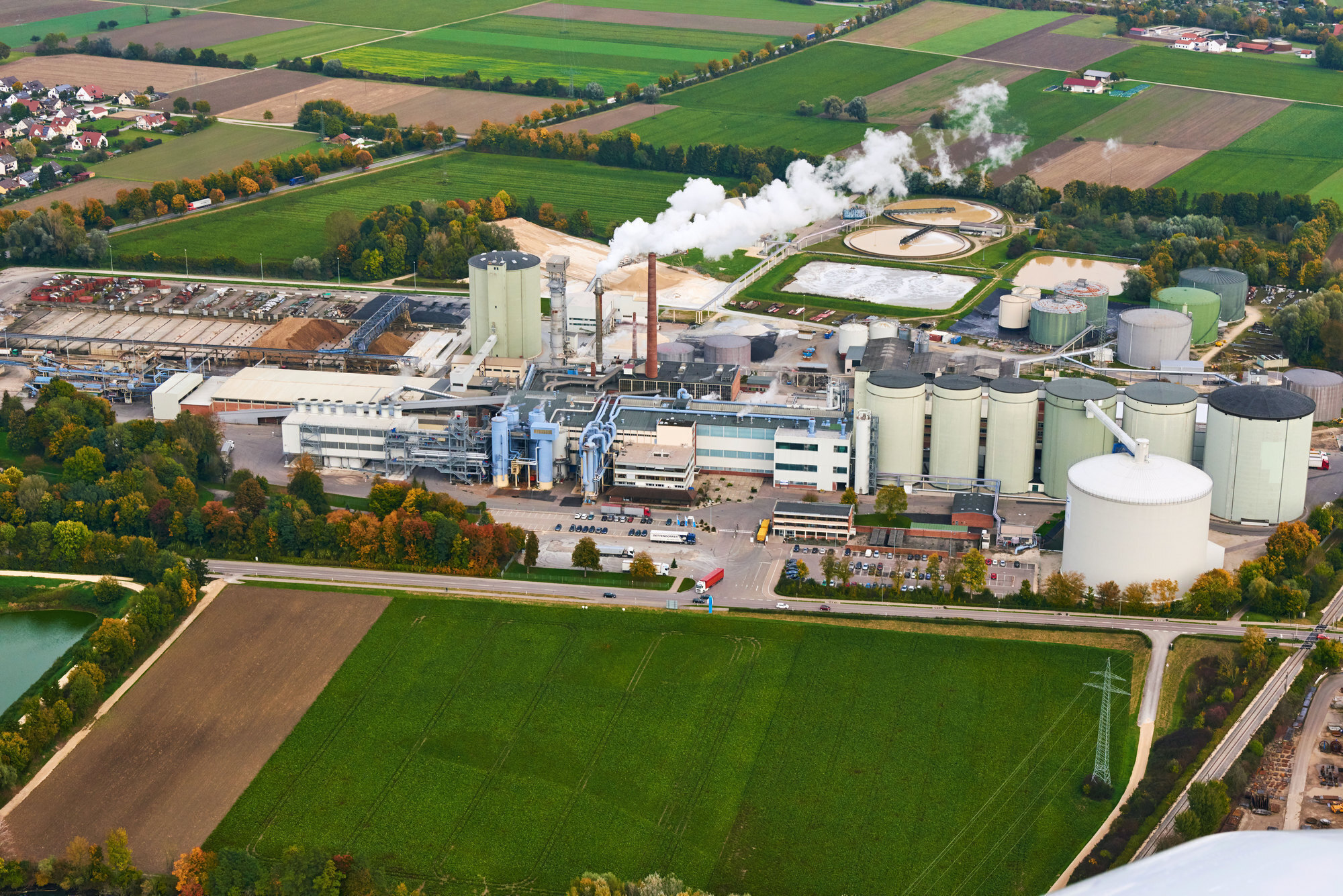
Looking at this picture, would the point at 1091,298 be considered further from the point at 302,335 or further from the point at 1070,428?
the point at 302,335

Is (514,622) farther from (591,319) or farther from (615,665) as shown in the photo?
(591,319)

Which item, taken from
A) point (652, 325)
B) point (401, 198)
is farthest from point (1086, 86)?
point (652, 325)

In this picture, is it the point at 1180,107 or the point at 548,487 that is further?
the point at 1180,107

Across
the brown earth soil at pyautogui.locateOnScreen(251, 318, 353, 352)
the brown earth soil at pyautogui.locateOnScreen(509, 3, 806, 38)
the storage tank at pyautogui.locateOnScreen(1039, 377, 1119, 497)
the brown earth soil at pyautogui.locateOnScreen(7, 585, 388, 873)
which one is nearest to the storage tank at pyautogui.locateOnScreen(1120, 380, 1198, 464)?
the storage tank at pyautogui.locateOnScreen(1039, 377, 1119, 497)

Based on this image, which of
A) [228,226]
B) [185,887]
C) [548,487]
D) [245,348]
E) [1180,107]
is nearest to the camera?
[185,887]

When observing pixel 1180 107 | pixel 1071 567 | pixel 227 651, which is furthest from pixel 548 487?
pixel 1180 107

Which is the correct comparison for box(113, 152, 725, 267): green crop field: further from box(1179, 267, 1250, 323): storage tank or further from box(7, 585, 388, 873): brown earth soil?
box(7, 585, 388, 873): brown earth soil

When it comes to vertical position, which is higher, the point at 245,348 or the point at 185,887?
the point at 245,348
